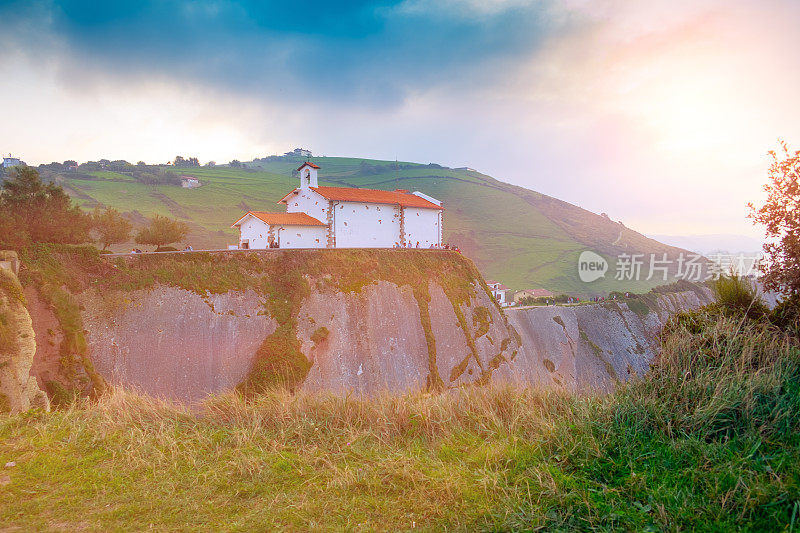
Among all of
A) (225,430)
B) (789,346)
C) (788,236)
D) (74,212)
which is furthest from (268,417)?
(74,212)

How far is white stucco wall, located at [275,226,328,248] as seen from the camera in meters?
34.3

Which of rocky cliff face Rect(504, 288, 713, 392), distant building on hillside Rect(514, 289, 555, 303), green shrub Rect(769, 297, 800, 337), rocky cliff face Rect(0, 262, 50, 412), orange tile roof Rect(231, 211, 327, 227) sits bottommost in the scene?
rocky cliff face Rect(504, 288, 713, 392)

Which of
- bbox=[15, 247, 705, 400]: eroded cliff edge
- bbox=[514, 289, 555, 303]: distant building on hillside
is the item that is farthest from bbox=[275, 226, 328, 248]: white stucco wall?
bbox=[514, 289, 555, 303]: distant building on hillside

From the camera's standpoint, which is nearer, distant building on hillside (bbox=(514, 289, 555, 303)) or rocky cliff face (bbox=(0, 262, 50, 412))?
rocky cliff face (bbox=(0, 262, 50, 412))

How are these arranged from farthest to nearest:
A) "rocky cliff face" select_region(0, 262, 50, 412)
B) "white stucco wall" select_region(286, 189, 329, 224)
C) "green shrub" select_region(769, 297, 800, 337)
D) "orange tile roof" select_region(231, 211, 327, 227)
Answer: "white stucco wall" select_region(286, 189, 329, 224) < "orange tile roof" select_region(231, 211, 327, 227) < "rocky cliff face" select_region(0, 262, 50, 412) < "green shrub" select_region(769, 297, 800, 337)

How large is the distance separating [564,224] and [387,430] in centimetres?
12403

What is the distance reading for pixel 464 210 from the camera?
388 ft

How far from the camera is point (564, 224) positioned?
397 ft

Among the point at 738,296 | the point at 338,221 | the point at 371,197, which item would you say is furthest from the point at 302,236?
the point at 738,296

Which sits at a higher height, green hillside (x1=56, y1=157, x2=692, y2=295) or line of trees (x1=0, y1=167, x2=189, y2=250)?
green hillside (x1=56, y1=157, x2=692, y2=295)

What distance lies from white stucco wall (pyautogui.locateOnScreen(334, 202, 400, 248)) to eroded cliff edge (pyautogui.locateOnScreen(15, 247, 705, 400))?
5.44 m

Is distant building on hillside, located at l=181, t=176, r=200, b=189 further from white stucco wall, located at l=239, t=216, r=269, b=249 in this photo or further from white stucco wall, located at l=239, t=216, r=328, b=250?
white stucco wall, located at l=239, t=216, r=328, b=250
